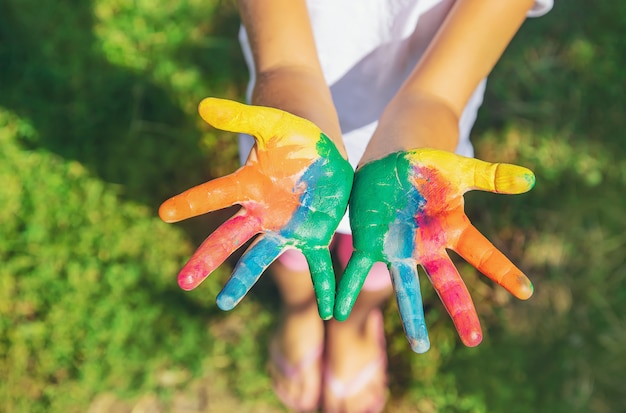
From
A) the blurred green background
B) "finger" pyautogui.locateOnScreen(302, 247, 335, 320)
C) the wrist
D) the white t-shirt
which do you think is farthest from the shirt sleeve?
the blurred green background

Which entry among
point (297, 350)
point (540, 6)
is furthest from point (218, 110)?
point (297, 350)

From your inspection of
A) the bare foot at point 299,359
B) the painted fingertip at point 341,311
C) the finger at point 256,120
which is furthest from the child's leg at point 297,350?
the finger at point 256,120

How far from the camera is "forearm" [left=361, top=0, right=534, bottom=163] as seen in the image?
3.99 feet

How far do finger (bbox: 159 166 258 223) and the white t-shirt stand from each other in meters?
0.36

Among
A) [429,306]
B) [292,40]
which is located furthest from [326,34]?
[429,306]

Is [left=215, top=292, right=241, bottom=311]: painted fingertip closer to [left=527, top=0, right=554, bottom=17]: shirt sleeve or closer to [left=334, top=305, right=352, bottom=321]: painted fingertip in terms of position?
[left=334, top=305, right=352, bottom=321]: painted fingertip

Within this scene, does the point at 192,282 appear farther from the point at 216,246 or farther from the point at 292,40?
the point at 292,40

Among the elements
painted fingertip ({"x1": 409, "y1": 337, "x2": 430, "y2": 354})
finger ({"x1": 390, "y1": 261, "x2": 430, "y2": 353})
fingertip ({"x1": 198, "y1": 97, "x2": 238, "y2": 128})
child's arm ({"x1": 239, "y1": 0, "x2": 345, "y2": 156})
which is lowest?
painted fingertip ({"x1": 409, "y1": 337, "x2": 430, "y2": 354})

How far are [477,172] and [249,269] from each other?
1.43 ft

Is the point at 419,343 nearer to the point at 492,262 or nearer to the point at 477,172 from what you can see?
the point at 492,262

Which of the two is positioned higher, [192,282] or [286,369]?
[192,282]

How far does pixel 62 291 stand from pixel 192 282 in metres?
1.18

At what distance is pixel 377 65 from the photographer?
1422 millimetres

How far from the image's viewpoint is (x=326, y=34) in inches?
55.2
